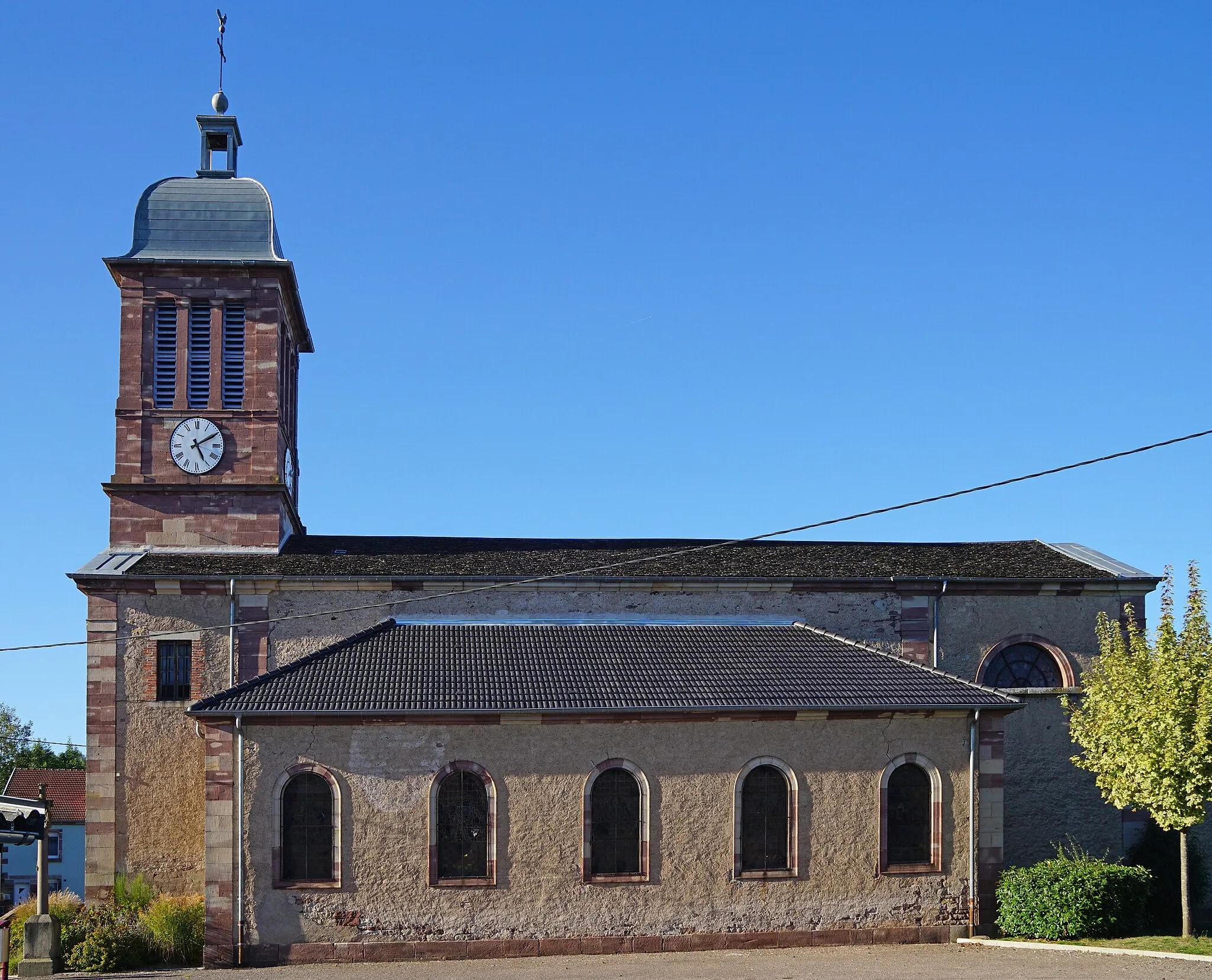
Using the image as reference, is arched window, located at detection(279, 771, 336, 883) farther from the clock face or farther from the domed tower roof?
the domed tower roof

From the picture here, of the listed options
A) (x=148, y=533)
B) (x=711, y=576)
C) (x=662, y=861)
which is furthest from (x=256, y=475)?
(x=662, y=861)

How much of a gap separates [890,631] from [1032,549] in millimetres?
4720

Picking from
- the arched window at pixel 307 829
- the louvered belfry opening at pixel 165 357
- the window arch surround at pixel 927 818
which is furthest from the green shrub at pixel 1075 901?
the louvered belfry opening at pixel 165 357

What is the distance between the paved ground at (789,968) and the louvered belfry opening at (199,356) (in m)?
12.2

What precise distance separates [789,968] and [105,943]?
10494 millimetres

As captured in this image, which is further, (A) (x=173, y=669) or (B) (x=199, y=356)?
(B) (x=199, y=356)

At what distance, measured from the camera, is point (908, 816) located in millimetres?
22172

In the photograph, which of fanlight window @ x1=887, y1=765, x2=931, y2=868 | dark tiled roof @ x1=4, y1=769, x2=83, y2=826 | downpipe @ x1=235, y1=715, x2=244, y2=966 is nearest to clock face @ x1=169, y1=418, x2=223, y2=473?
downpipe @ x1=235, y1=715, x2=244, y2=966

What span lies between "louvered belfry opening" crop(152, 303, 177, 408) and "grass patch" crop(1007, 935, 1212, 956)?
1957cm

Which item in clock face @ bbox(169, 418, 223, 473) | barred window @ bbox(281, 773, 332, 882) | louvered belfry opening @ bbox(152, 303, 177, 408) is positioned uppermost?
louvered belfry opening @ bbox(152, 303, 177, 408)

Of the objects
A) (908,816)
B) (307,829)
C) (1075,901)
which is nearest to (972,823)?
(908,816)

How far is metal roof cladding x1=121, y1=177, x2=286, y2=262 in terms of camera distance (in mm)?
27828

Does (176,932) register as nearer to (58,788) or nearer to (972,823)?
(972,823)

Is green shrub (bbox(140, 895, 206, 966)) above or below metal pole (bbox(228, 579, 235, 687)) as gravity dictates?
below
